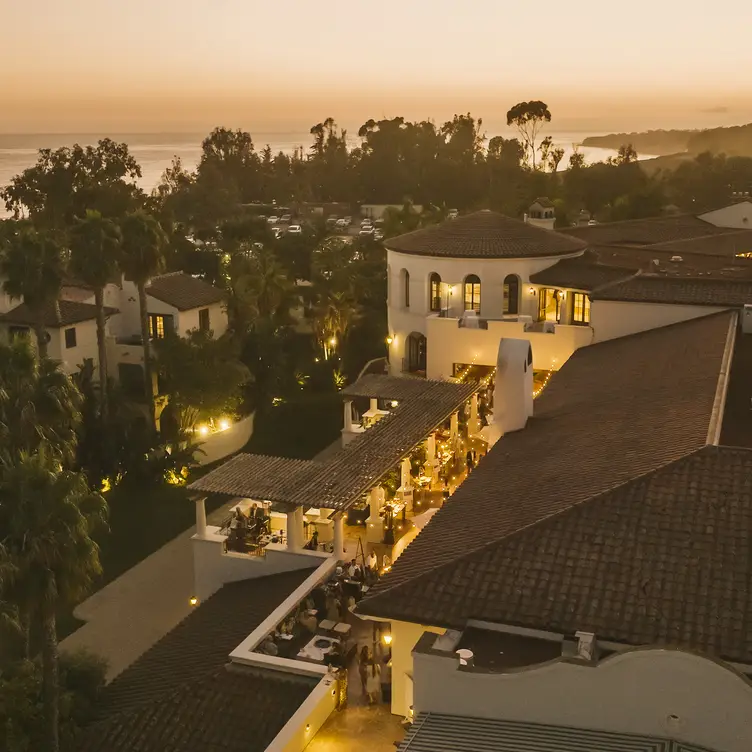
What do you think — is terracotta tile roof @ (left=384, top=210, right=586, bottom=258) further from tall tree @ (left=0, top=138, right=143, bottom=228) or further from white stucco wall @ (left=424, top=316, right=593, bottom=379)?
tall tree @ (left=0, top=138, right=143, bottom=228)

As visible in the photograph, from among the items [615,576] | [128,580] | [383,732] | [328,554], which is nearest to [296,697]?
[383,732]

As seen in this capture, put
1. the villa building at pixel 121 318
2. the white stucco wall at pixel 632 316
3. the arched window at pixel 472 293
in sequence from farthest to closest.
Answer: the villa building at pixel 121 318
the arched window at pixel 472 293
the white stucco wall at pixel 632 316

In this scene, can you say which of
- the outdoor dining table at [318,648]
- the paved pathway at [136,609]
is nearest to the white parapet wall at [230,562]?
the paved pathway at [136,609]

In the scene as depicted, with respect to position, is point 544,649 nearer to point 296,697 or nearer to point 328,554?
point 296,697

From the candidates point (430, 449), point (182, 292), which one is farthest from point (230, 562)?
point (182, 292)

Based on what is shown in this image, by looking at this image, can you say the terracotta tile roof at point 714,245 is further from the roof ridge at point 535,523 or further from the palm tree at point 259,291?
the roof ridge at point 535,523

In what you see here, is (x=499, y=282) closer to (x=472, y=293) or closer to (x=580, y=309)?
(x=472, y=293)
